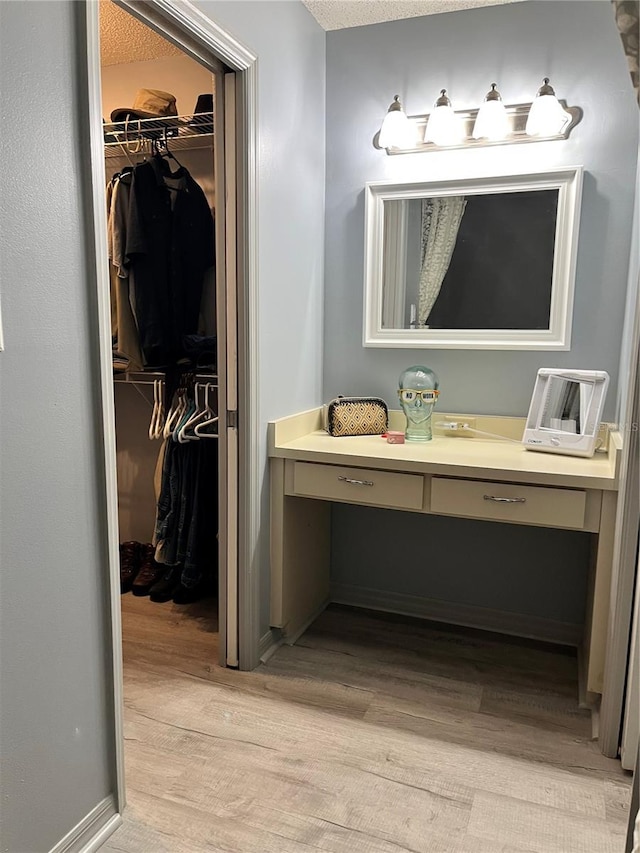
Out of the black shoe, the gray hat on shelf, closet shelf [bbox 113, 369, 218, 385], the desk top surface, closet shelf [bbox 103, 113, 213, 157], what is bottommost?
the black shoe

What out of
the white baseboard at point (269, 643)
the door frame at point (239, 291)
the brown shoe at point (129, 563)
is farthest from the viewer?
the brown shoe at point (129, 563)

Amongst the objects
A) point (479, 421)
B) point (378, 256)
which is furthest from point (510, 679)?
point (378, 256)

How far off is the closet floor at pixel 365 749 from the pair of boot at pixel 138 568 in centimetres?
35

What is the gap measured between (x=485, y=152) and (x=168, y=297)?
1436 mm

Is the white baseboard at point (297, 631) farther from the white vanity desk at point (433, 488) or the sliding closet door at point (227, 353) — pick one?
the sliding closet door at point (227, 353)

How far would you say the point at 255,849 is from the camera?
1564 millimetres

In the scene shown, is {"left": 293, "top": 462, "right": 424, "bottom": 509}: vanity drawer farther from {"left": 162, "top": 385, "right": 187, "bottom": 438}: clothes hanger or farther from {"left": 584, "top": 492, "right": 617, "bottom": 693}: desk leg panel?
{"left": 162, "top": 385, "right": 187, "bottom": 438}: clothes hanger

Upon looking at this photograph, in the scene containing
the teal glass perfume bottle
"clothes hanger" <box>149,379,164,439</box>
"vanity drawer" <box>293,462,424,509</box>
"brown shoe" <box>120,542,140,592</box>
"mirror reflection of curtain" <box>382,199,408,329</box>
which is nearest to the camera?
"vanity drawer" <box>293,462,424,509</box>

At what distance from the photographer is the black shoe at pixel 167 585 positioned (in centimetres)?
294

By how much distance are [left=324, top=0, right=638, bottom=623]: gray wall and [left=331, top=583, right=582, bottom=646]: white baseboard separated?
36 mm

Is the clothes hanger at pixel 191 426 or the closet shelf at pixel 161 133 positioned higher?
the closet shelf at pixel 161 133

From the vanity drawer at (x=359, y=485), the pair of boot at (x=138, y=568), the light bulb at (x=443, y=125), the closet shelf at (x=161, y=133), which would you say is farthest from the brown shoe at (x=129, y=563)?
the light bulb at (x=443, y=125)

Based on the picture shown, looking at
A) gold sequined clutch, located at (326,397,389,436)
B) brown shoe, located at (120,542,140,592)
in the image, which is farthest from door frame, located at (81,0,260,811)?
brown shoe, located at (120,542,140,592)

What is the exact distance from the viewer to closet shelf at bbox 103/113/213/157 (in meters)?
2.69
